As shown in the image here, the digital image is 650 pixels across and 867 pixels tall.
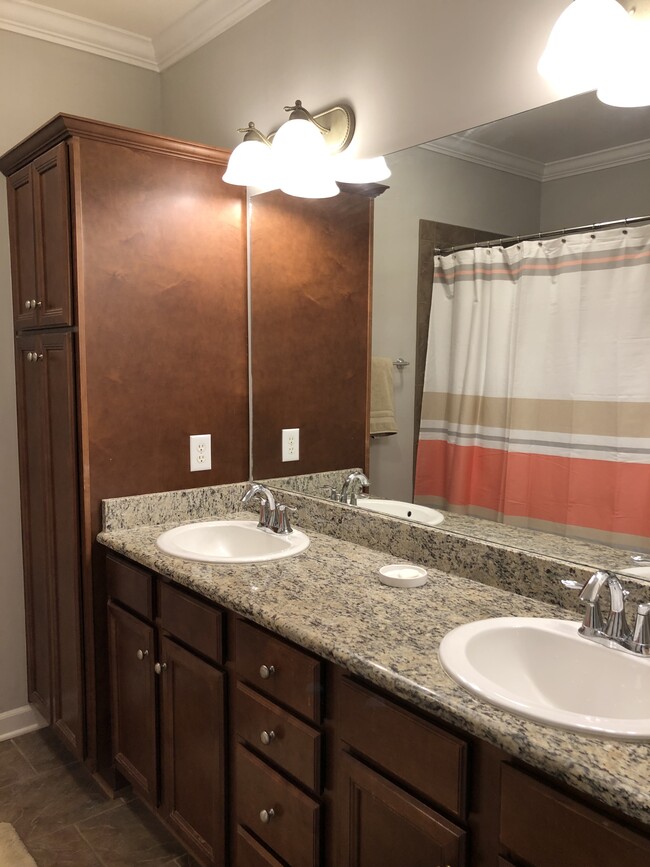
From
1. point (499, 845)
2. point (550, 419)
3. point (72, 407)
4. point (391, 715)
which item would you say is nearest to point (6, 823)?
point (72, 407)

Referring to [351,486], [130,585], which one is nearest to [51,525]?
[130,585]

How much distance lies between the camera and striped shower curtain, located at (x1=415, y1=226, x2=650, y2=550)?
1.46 meters

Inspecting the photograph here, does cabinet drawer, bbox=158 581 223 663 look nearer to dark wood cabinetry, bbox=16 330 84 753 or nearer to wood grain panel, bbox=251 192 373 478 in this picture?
dark wood cabinetry, bbox=16 330 84 753

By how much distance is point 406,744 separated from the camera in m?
1.21

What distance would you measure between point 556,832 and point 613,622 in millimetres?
426

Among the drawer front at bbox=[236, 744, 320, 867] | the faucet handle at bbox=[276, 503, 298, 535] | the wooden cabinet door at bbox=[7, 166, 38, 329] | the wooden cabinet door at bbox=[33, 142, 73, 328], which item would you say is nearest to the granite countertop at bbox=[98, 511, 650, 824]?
the faucet handle at bbox=[276, 503, 298, 535]

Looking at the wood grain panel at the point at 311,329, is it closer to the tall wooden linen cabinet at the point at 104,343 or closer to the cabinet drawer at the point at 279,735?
the tall wooden linen cabinet at the point at 104,343

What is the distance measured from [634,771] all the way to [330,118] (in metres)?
1.87

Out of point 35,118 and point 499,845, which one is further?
point 35,118

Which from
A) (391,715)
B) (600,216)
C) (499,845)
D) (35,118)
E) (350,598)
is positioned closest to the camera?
(499,845)

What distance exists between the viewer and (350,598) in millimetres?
1595

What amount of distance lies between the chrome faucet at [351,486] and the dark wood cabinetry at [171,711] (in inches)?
23.2

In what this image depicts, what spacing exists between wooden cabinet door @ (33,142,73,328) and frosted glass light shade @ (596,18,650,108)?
1504 millimetres

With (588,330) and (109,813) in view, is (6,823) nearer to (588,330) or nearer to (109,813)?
(109,813)
